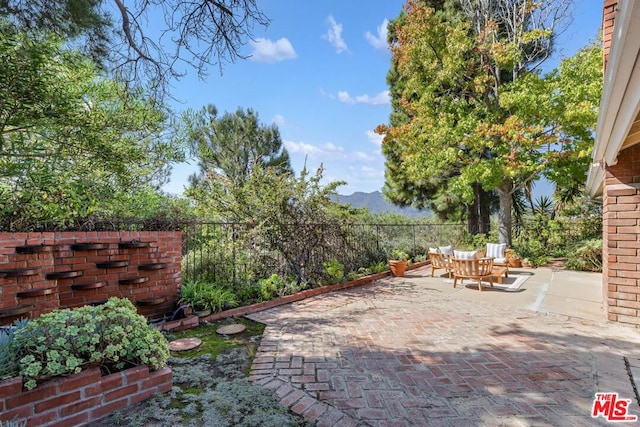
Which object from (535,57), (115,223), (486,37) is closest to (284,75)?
(115,223)

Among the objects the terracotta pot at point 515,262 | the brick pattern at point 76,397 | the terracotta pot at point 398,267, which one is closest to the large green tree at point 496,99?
Answer: the terracotta pot at point 515,262

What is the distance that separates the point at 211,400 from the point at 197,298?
7.97ft

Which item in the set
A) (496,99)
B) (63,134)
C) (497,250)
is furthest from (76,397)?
(496,99)

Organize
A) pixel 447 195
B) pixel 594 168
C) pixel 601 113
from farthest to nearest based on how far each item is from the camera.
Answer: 1. pixel 447 195
2. pixel 594 168
3. pixel 601 113

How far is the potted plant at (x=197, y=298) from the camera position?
14.8ft

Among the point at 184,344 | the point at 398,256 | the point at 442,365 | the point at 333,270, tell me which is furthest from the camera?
the point at 398,256

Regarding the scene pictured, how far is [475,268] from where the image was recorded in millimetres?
6270

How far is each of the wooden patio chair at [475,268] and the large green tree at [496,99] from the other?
4069mm

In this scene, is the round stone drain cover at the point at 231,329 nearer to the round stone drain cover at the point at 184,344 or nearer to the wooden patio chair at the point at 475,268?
the round stone drain cover at the point at 184,344

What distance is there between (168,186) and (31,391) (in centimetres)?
526

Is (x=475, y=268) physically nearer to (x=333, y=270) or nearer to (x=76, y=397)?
(x=333, y=270)

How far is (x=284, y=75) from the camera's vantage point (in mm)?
6262

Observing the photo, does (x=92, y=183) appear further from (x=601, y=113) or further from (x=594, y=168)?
(x=594, y=168)

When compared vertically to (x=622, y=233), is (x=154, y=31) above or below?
above
